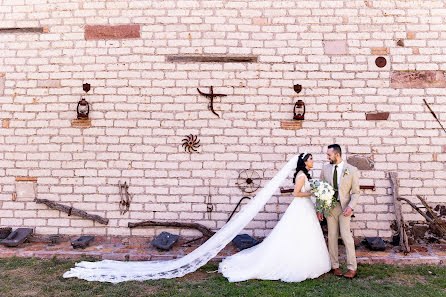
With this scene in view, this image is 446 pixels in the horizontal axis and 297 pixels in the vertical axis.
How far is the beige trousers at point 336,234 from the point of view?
3.85 metres

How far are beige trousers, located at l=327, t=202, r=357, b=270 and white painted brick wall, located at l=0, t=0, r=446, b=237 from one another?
1144 millimetres

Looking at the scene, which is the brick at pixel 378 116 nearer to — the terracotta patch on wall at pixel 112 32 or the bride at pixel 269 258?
the bride at pixel 269 258

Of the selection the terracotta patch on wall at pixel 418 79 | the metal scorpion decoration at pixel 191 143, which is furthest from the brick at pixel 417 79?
the metal scorpion decoration at pixel 191 143

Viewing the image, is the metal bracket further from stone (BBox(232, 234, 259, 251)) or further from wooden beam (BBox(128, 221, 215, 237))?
stone (BBox(232, 234, 259, 251))

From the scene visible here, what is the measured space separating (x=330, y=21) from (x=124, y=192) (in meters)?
4.32

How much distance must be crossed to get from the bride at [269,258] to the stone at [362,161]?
4.58ft

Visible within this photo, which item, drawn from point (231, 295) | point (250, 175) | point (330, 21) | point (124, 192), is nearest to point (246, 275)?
point (231, 295)

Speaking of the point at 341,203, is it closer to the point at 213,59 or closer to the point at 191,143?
the point at 191,143

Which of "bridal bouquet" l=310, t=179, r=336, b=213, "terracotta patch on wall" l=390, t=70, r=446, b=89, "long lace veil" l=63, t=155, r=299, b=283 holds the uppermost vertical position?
"terracotta patch on wall" l=390, t=70, r=446, b=89

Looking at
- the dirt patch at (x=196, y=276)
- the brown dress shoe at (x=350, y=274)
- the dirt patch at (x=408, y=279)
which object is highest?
the brown dress shoe at (x=350, y=274)

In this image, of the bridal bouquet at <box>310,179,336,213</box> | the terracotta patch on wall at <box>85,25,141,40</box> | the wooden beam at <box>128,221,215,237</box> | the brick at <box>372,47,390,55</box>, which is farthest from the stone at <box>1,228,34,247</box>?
the brick at <box>372,47,390,55</box>

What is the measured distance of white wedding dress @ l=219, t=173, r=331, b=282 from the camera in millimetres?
3725

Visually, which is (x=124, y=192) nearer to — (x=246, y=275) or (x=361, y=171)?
(x=246, y=275)

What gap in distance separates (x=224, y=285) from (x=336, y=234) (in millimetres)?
1543
